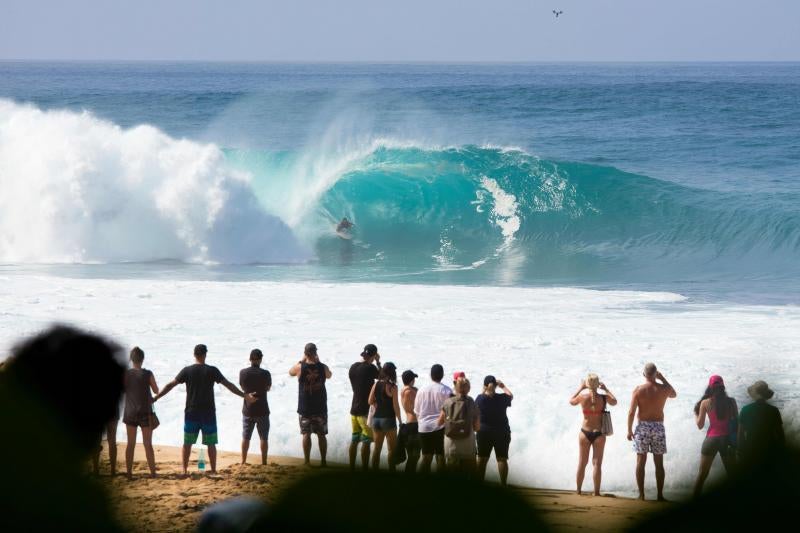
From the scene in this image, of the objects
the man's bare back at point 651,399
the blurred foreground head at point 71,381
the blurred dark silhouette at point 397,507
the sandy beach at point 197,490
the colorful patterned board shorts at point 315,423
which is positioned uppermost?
the blurred foreground head at point 71,381

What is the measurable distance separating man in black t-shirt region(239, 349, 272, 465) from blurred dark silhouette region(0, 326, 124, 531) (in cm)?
540

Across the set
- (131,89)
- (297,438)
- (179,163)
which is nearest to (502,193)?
(179,163)

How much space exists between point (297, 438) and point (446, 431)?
7.32 ft

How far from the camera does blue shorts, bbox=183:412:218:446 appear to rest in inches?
265

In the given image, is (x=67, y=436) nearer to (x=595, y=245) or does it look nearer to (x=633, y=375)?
(x=633, y=375)

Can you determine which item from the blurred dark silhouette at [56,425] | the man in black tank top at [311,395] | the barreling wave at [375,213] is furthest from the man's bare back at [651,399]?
the barreling wave at [375,213]

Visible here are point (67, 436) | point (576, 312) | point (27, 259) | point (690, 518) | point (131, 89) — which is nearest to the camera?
point (690, 518)

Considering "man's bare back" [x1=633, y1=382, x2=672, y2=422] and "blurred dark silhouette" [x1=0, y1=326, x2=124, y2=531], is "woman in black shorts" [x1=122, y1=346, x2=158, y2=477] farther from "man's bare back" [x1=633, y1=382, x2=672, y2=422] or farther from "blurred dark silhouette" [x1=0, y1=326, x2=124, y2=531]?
"blurred dark silhouette" [x1=0, y1=326, x2=124, y2=531]

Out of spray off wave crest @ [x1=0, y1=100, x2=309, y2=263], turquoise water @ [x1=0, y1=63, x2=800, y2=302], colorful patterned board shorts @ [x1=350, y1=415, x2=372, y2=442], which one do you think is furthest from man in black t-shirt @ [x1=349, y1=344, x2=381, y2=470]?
spray off wave crest @ [x1=0, y1=100, x2=309, y2=263]

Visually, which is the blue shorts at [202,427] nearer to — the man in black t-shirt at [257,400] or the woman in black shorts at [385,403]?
the man in black t-shirt at [257,400]

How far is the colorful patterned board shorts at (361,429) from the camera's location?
703cm

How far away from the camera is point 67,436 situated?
1396 millimetres

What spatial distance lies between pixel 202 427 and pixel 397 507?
20.2 ft

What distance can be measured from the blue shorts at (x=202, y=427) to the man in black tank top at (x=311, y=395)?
66cm
